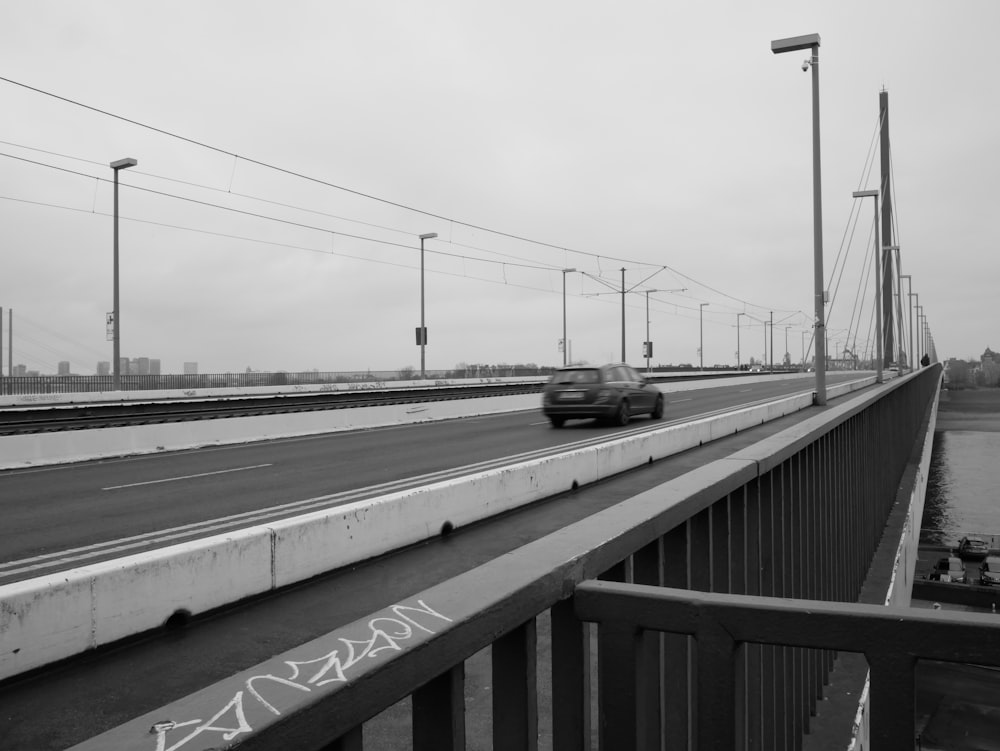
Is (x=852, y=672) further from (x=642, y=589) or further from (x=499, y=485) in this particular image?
(x=642, y=589)

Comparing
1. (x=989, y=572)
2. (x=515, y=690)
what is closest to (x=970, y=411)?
(x=989, y=572)

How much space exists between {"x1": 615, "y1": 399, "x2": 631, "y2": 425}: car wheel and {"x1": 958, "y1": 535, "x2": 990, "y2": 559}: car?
28995 mm

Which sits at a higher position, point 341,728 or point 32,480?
point 341,728

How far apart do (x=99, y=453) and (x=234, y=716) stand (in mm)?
15500

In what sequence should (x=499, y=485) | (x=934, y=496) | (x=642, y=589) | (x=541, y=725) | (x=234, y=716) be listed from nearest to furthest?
(x=234, y=716) < (x=642, y=589) < (x=541, y=725) < (x=499, y=485) < (x=934, y=496)

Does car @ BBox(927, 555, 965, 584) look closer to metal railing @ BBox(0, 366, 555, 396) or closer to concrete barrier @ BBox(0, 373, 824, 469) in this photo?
concrete barrier @ BBox(0, 373, 824, 469)

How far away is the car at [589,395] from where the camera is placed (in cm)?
1964

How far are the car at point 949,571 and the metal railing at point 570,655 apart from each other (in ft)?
124

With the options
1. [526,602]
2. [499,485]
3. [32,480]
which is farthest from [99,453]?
[526,602]

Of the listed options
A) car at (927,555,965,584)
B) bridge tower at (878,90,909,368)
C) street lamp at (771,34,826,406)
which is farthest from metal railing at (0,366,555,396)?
bridge tower at (878,90,909,368)

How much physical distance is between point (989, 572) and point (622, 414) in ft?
91.8

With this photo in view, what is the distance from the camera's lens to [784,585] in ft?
18.3

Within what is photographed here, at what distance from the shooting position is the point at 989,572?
122 ft

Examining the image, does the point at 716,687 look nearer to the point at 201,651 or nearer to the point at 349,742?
the point at 349,742
